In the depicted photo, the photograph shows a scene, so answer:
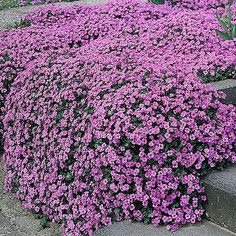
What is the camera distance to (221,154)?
3.88 metres

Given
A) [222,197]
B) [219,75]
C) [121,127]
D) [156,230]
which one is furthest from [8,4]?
[222,197]

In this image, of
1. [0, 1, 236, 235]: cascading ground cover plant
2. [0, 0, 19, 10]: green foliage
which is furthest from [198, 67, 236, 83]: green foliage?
[0, 0, 19, 10]: green foliage

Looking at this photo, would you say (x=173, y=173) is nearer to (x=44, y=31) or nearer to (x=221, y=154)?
(x=221, y=154)

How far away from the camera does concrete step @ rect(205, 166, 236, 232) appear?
11.8 ft

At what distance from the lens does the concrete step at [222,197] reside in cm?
359

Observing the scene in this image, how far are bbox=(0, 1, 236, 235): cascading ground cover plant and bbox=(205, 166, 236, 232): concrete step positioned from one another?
63 mm

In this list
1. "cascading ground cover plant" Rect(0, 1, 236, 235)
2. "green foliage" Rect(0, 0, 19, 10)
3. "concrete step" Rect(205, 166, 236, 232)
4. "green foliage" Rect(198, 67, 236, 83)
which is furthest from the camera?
"green foliage" Rect(0, 0, 19, 10)

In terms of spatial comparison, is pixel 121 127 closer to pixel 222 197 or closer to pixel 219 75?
pixel 222 197

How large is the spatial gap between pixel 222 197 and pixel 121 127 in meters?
0.77

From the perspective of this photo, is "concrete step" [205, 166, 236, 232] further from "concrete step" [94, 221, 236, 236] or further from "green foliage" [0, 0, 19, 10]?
"green foliage" [0, 0, 19, 10]

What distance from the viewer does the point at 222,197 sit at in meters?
3.63

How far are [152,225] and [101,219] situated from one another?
1.11 feet

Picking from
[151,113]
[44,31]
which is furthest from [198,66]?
[44,31]

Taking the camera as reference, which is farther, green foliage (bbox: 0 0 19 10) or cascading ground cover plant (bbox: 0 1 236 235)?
green foliage (bbox: 0 0 19 10)
